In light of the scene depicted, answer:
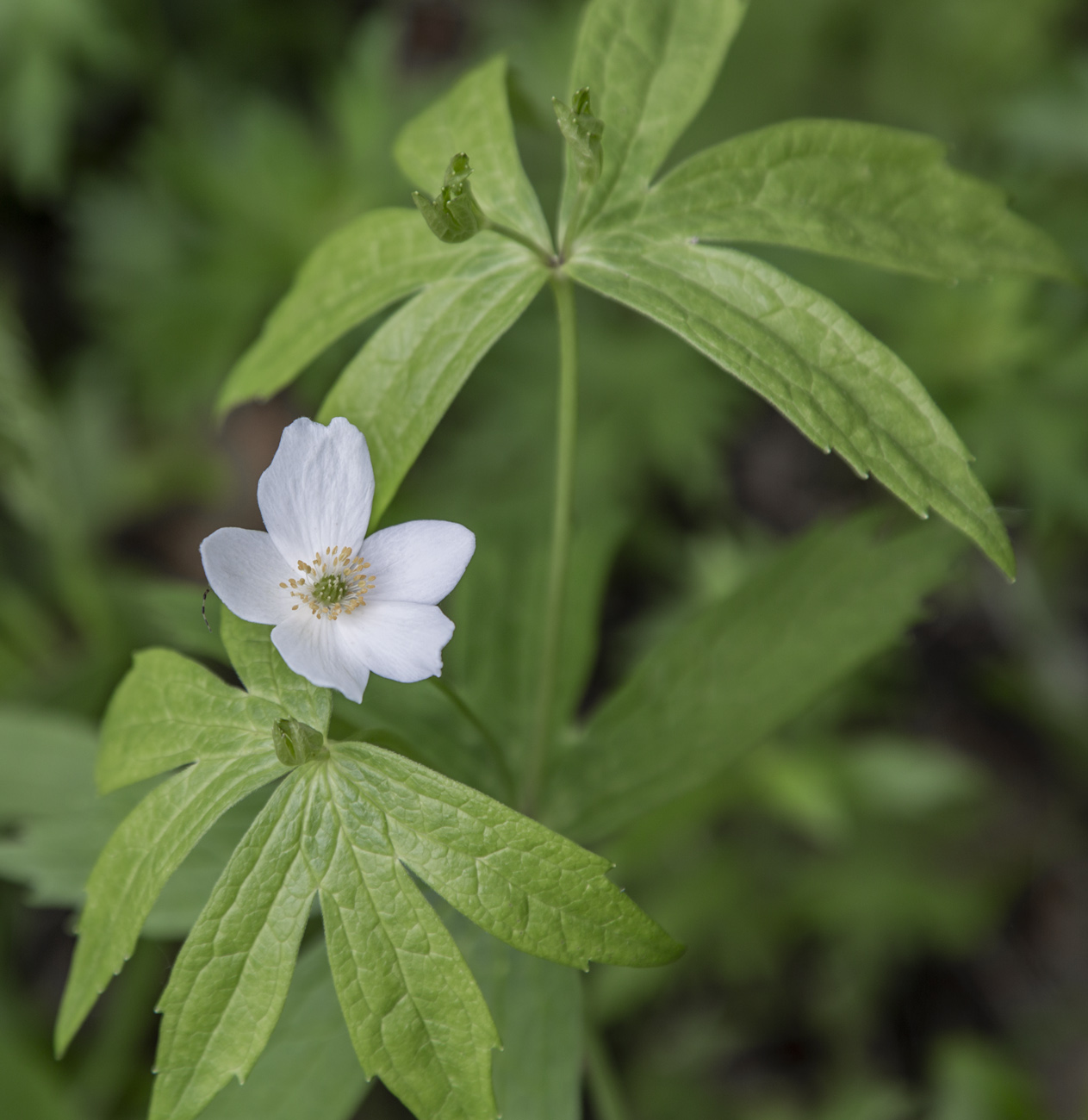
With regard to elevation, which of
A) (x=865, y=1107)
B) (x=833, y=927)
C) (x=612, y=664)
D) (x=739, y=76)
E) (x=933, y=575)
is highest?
(x=739, y=76)

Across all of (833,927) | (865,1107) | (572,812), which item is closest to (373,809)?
(572,812)

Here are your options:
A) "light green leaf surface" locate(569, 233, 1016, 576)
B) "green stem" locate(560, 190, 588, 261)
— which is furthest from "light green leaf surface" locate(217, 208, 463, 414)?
"light green leaf surface" locate(569, 233, 1016, 576)

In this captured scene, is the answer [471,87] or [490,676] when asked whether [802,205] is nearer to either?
[471,87]

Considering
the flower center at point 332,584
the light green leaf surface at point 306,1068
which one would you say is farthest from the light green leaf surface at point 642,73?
the light green leaf surface at point 306,1068

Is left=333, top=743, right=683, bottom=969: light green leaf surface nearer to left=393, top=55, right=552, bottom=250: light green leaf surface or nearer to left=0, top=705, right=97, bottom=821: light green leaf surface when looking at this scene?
left=393, top=55, right=552, bottom=250: light green leaf surface

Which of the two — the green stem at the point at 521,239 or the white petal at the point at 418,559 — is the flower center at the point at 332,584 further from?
the green stem at the point at 521,239

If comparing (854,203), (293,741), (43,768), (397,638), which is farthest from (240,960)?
(854,203)

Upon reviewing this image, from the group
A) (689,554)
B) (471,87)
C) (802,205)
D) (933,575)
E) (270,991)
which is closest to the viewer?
(270,991)
